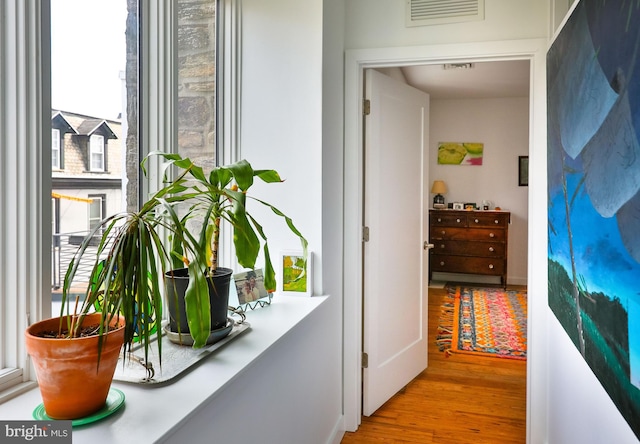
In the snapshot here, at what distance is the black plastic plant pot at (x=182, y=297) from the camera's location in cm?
147

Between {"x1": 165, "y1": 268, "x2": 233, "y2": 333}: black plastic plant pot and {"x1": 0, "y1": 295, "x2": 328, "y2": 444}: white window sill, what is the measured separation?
0.10 metres

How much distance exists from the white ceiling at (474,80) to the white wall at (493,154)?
19cm

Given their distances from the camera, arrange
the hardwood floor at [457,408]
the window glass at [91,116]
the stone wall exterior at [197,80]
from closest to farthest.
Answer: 1. the window glass at [91,116]
2. the stone wall exterior at [197,80]
3. the hardwood floor at [457,408]

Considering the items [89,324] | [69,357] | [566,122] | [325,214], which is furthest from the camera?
[325,214]

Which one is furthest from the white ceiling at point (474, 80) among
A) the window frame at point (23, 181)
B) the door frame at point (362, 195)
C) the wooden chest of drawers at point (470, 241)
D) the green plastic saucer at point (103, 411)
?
the green plastic saucer at point (103, 411)

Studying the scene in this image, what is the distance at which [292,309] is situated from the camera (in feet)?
6.77

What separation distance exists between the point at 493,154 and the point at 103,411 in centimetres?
639

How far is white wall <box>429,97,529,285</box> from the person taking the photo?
655 centimetres

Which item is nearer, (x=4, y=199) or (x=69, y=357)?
(x=69, y=357)

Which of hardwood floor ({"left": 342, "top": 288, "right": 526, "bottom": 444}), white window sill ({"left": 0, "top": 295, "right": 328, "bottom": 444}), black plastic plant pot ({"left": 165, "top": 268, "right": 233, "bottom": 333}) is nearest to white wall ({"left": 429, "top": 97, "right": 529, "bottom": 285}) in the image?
hardwood floor ({"left": 342, "top": 288, "right": 526, "bottom": 444})

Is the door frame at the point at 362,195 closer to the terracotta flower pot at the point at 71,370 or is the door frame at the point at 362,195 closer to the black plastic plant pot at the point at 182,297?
the black plastic plant pot at the point at 182,297

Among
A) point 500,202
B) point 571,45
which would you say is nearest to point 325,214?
point 571,45

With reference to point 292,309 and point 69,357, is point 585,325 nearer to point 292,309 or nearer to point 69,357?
point 292,309

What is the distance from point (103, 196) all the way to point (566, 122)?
1565 mm
